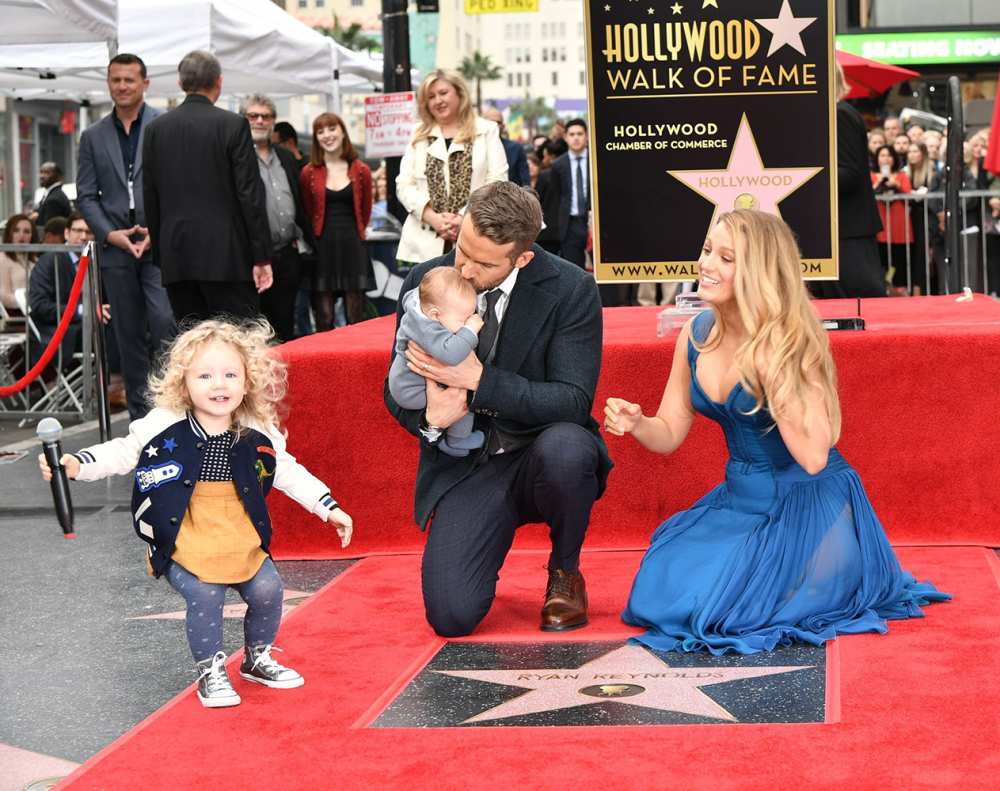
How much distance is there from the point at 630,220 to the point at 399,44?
589 centimetres

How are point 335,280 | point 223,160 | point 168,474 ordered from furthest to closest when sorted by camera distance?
point 335,280 < point 223,160 < point 168,474

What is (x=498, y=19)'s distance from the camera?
632 ft

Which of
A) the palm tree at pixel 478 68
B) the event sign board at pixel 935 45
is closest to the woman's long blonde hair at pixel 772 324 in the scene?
the event sign board at pixel 935 45

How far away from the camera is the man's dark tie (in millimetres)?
4992

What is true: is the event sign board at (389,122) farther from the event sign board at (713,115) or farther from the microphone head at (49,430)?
the microphone head at (49,430)

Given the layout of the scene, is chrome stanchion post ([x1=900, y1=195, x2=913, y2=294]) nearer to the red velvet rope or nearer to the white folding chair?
the white folding chair

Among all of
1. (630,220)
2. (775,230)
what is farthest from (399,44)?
(775,230)

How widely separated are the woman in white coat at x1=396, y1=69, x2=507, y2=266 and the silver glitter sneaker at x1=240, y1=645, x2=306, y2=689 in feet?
14.9

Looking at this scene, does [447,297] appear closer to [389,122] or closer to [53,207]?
[389,122]

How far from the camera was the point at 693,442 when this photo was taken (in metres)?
5.91

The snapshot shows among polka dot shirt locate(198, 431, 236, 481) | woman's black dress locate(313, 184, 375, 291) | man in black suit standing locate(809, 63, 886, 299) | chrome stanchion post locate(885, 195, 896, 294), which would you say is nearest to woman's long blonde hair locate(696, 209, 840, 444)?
polka dot shirt locate(198, 431, 236, 481)

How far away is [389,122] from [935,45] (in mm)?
20903

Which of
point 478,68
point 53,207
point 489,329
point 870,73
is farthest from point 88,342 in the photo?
point 478,68

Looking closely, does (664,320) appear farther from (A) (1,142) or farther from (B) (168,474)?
(A) (1,142)
